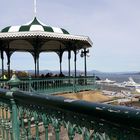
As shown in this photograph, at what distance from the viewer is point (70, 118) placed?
2426 mm

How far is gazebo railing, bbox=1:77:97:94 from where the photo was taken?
52.7 ft

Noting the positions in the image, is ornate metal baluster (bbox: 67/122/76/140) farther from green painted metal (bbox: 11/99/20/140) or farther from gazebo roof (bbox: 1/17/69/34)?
gazebo roof (bbox: 1/17/69/34)

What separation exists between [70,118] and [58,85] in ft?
51.6

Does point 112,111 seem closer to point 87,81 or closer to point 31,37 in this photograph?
point 31,37

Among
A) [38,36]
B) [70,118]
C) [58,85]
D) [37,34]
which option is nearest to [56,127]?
[70,118]

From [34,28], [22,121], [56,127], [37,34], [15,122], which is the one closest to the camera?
[56,127]

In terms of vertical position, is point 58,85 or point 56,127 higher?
point 56,127

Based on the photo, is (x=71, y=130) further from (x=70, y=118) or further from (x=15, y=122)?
(x=15, y=122)

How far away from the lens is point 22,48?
2492 centimetres

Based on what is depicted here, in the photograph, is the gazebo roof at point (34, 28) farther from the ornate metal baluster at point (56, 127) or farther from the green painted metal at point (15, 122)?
the ornate metal baluster at point (56, 127)

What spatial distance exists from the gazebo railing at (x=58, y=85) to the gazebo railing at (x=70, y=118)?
429 inches

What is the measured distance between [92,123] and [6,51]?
20.3 m

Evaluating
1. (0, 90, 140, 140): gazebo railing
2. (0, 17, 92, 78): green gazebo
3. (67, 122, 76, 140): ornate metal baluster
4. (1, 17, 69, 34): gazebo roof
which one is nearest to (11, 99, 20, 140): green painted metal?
(0, 90, 140, 140): gazebo railing

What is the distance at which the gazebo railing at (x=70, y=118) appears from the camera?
1769mm
